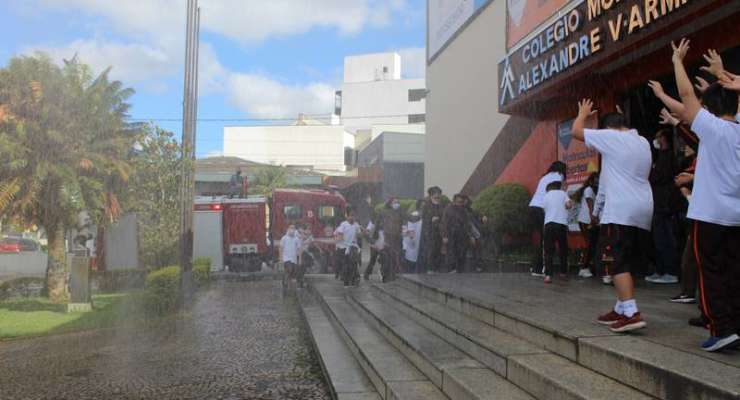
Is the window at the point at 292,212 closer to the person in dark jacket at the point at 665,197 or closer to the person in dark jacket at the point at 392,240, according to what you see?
the person in dark jacket at the point at 392,240

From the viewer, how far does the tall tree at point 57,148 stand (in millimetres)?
14719

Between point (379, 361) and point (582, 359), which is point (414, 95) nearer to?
point (379, 361)

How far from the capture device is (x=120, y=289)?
57.4 feet

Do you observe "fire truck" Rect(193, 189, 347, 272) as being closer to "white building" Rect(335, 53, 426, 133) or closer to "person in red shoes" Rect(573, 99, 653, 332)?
"person in red shoes" Rect(573, 99, 653, 332)

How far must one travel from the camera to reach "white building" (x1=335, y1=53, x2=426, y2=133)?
226 feet

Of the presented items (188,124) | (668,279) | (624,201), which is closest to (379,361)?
(624,201)

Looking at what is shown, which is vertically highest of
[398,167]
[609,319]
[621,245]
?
[398,167]

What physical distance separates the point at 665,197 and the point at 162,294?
8695 millimetres

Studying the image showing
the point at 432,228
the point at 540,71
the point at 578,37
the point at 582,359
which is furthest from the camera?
the point at 432,228

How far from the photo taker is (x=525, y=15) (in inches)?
410

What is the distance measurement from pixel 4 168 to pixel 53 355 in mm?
9027

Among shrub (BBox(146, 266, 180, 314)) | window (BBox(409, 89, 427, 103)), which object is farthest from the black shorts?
window (BBox(409, 89, 427, 103))

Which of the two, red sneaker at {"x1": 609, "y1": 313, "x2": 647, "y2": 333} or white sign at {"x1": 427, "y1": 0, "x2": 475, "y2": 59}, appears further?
white sign at {"x1": 427, "y1": 0, "x2": 475, "y2": 59}

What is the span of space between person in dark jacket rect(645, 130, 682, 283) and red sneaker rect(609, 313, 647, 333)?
275 cm
